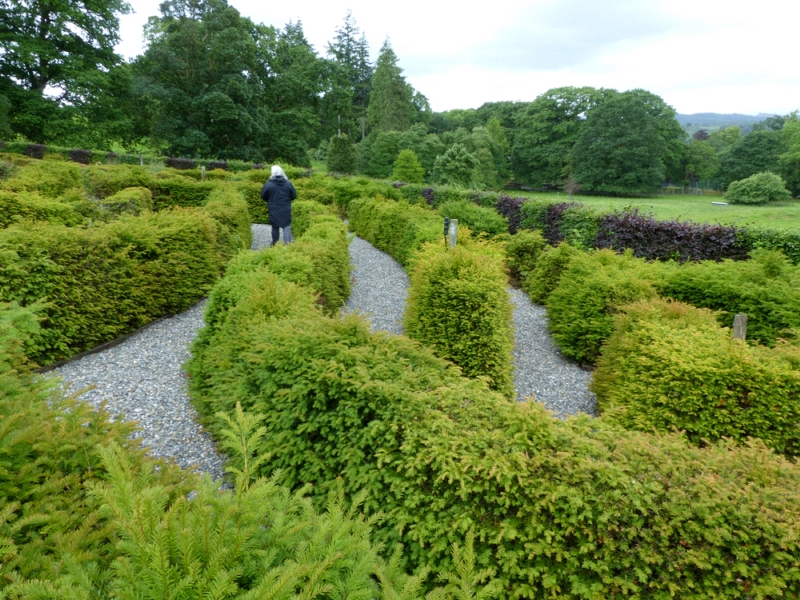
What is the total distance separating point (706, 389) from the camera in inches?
156

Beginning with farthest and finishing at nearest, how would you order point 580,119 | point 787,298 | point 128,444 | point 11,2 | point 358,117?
point 358,117
point 580,119
point 11,2
point 787,298
point 128,444

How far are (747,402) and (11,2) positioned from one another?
42804mm

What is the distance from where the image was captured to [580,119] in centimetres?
5203

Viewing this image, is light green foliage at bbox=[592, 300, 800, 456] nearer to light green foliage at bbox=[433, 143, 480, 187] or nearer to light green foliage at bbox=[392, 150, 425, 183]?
light green foliage at bbox=[433, 143, 480, 187]

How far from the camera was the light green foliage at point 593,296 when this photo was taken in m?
6.68

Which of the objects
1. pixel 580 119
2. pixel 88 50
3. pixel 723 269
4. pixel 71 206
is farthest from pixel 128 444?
pixel 580 119

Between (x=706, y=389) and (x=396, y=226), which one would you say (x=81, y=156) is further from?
(x=706, y=389)

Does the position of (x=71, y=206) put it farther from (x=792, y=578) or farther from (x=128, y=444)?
(x=792, y=578)

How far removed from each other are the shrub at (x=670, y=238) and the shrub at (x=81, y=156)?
91.7 ft

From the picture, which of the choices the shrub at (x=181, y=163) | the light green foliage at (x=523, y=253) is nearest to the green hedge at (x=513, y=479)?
the light green foliage at (x=523, y=253)

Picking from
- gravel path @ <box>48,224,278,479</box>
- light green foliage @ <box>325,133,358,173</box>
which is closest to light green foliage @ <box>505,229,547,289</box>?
gravel path @ <box>48,224,278,479</box>

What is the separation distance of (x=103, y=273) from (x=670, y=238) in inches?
406

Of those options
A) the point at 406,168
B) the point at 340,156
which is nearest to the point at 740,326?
the point at 406,168

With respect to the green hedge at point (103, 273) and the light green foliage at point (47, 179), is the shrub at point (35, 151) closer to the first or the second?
the light green foliage at point (47, 179)
